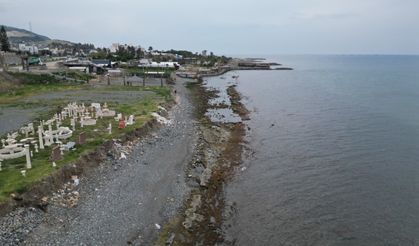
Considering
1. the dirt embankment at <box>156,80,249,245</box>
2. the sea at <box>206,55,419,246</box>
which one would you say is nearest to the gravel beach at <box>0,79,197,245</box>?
the dirt embankment at <box>156,80,249,245</box>

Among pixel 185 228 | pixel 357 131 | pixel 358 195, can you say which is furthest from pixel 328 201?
pixel 357 131

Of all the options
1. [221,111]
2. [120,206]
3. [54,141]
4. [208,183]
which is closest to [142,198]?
[120,206]

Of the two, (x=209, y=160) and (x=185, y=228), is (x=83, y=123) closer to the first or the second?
(x=209, y=160)

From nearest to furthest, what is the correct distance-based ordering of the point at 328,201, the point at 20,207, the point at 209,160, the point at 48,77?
the point at 20,207 → the point at 328,201 → the point at 209,160 → the point at 48,77

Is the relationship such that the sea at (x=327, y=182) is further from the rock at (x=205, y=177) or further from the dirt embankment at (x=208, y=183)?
the rock at (x=205, y=177)

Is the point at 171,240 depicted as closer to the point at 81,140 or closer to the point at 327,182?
the point at 81,140

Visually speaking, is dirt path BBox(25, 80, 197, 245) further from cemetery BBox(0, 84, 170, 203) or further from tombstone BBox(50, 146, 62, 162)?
tombstone BBox(50, 146, 62, 162)

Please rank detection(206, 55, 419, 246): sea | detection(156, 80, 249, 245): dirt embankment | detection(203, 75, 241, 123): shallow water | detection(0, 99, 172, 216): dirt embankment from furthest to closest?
detection(203, 75, 241, 123): shallow water < detection(206, 55, 419, 246): sea < detection(156, 80, 249, 245): dirt embankment < detection(0, 99, 172, 216): dirt embankment

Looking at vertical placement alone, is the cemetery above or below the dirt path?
above
